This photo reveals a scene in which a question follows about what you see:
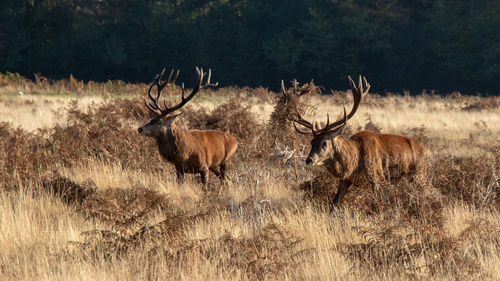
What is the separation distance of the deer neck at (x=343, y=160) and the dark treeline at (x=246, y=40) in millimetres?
42164

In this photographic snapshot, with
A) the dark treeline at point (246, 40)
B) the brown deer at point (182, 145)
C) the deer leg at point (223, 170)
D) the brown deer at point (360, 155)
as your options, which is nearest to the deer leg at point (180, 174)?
the brown deer at point (182, 145)

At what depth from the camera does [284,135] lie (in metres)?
8.16

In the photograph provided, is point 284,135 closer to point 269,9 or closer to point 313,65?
point 313,65

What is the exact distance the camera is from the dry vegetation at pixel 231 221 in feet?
16.8

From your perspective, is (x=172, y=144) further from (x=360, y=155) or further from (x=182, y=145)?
(x=360, y=155)

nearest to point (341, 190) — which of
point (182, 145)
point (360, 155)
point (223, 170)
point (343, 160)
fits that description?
point (343, 160)

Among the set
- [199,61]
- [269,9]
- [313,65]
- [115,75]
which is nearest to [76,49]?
[115,75]

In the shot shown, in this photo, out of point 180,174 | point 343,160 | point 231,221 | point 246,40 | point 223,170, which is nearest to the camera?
point 231,221

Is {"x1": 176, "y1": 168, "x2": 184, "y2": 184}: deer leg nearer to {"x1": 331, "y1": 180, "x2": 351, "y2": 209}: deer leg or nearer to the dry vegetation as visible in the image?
the dry vegetation

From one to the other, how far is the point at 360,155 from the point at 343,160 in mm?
342

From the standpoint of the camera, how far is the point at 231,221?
656 centimetres

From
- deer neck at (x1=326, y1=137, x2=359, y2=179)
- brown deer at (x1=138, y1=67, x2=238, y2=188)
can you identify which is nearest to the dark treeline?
brown deer at (x1=138, y1=67, x2=238, y2=188)

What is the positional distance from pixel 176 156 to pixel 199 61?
151ft

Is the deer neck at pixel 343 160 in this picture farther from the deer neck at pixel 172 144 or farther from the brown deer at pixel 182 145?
the deer neck at pixel 172 144
